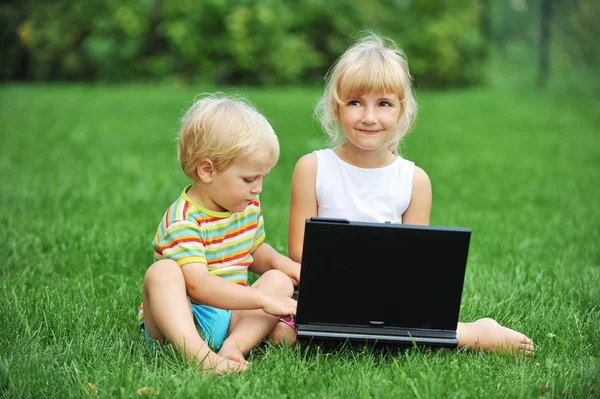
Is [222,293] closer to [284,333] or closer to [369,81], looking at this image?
[284,333]

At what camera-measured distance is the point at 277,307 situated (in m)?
2.72

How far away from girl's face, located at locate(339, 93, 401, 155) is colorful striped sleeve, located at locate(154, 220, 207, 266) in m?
0.76

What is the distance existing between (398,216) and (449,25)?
15379mm

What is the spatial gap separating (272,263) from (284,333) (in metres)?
0.37

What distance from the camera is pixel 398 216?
3193 millimetres

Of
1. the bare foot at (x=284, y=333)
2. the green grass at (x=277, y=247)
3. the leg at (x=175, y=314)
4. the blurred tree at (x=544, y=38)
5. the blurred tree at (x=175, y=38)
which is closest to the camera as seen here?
the green grass at (x=277, y=247)

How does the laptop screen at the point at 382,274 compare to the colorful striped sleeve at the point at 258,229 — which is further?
the colorful striped sleeve at the point at 258,229

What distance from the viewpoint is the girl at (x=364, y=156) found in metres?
3.01

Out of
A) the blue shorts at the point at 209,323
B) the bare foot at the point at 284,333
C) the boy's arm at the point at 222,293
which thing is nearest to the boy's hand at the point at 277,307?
the boy's arm at the point at 222,293

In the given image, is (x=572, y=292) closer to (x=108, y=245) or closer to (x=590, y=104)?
(x=108, y=245)


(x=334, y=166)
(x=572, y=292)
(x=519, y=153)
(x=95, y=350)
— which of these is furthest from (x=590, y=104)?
(x=95, y=350)

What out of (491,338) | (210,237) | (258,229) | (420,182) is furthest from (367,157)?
(491,338)

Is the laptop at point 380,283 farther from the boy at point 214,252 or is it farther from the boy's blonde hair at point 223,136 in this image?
the boy's blonde hair at point 223,136

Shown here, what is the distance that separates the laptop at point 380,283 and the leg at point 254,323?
0.19 m
